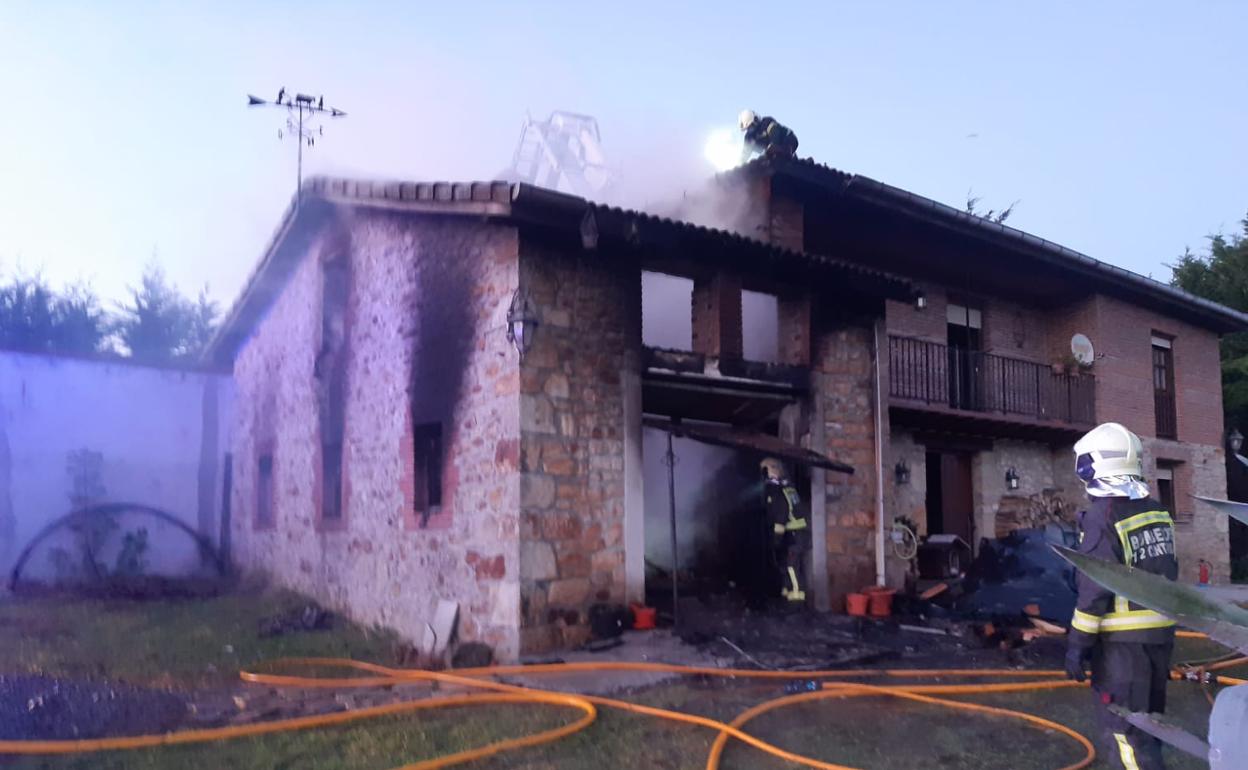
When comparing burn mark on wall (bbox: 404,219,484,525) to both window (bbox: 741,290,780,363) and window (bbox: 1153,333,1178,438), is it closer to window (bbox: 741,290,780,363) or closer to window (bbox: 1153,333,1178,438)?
window (bbox: 741,290,780,363)

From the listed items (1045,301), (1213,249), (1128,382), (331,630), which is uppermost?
(1213,249)

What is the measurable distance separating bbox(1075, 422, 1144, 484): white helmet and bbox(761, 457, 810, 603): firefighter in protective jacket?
5.45 m

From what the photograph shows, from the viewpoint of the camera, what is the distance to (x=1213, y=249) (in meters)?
Answer: 23.3

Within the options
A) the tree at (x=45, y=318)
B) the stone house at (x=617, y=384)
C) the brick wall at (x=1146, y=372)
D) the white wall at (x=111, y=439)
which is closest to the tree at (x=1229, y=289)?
the brick wall at (x=1146, y=372)

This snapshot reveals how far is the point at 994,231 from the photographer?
43.2ft

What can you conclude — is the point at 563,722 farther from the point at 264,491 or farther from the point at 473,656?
the point at 264,491

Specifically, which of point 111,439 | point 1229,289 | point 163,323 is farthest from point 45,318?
point 1229,289

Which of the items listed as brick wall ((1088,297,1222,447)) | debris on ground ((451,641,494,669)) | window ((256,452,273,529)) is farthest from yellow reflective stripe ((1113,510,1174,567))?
brick wall ((1088,297,1222,447))

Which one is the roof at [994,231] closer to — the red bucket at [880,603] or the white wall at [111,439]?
the red bucket at [880,603]

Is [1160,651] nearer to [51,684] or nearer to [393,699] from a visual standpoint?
[393,699]

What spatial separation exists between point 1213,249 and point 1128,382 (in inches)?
396

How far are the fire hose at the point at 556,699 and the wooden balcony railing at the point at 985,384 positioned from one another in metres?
6.32

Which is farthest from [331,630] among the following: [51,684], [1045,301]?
[1045,301]

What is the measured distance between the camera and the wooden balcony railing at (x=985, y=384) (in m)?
13.1
